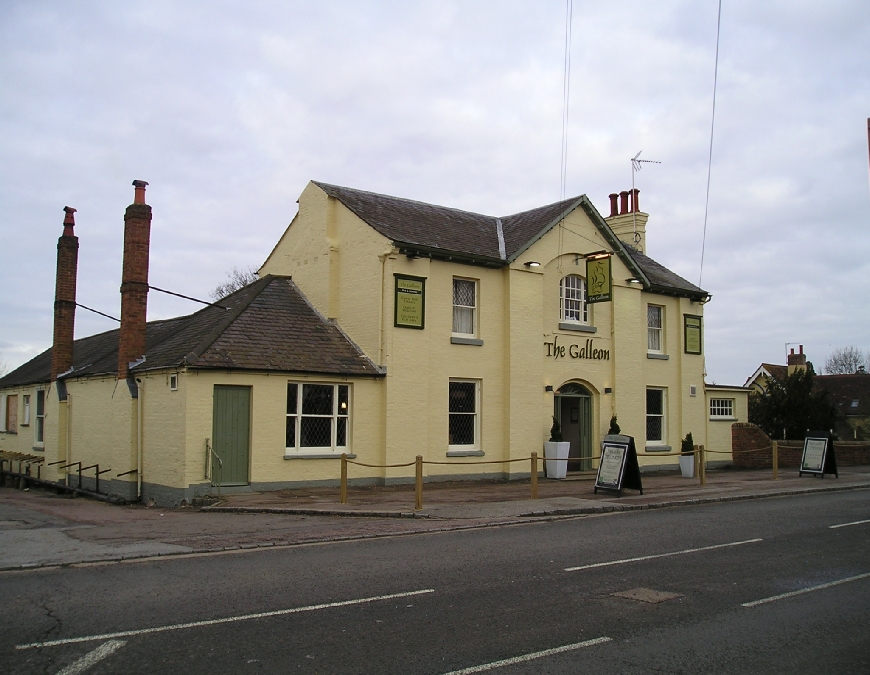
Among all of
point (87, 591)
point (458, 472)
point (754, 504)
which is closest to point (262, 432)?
point (458, 472)

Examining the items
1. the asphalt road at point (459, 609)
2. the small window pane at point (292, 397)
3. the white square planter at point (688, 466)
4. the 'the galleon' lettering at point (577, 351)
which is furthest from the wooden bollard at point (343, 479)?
the white square planter at point (688, 466)

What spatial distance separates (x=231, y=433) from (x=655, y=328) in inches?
602

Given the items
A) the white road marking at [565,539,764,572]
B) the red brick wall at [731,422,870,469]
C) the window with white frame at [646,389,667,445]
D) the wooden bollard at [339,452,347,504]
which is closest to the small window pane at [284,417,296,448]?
the wooden bollard at [339,452,347,504]

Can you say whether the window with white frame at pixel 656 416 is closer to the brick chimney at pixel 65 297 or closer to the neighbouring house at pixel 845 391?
the brick chimney at pixel 65 297

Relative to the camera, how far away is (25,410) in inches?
1125

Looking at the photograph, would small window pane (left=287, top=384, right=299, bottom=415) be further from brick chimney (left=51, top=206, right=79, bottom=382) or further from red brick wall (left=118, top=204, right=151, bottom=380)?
brick chimney (left=51, top=206, right=79, bottom=382)

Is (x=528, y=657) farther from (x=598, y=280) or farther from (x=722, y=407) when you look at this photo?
(x=722, y=407)

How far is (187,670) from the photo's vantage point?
225 inches

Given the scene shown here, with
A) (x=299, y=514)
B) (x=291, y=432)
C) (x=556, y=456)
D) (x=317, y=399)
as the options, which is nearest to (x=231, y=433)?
(x=291, y=432)

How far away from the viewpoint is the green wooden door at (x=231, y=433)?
17.7m

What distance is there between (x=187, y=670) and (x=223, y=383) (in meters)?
12.5

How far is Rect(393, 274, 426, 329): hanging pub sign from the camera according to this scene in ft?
66.6

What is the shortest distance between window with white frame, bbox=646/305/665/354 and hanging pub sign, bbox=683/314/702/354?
0.90m

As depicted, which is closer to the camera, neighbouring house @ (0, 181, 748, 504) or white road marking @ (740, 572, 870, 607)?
white road marking @ (740, 572, 870, 607)
